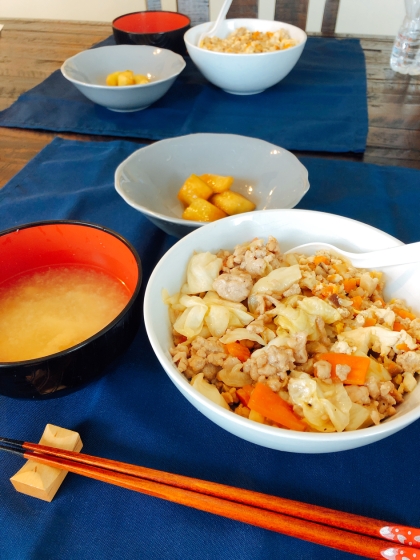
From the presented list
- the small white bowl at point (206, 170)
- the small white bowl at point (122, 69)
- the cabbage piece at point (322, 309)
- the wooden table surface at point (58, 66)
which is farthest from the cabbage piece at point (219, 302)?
the small white bowl at point (122, 69)

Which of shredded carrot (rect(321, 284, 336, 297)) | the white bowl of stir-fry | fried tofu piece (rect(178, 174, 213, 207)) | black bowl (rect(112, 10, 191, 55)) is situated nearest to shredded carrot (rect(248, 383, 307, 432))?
the white bowl of stir-fry

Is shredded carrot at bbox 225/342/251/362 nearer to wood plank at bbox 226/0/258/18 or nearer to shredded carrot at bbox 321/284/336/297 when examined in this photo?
shredded carrot at bbox 321/284/336/297

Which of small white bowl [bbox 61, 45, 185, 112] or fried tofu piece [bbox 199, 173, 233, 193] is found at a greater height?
small white bowl [bbox 61, 45, 185, 112]

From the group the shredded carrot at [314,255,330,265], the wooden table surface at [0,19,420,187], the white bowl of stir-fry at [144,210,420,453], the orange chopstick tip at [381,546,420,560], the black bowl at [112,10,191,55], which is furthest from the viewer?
the black bowl at [112,10,191,55]

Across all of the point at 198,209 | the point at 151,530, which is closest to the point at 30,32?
the point at 198,209

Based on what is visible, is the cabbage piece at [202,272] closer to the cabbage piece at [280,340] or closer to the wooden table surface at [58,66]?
the cabbage piece at [280,340]
